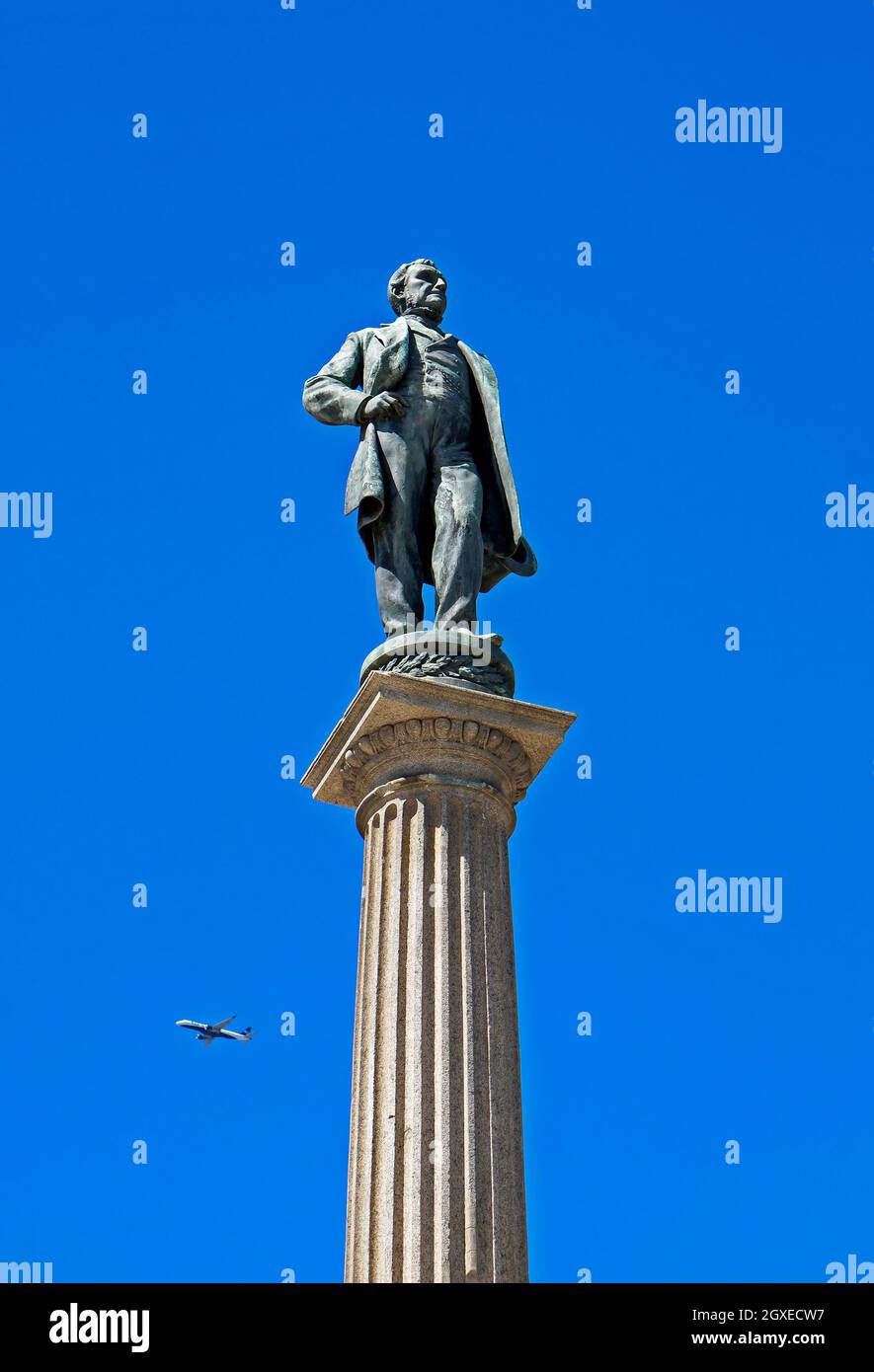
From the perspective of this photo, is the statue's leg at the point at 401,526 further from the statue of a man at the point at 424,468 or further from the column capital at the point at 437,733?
the column capital at the point at 437,733

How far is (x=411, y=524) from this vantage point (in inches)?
600

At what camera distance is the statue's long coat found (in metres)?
15.4

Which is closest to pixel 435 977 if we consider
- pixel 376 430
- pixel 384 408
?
pixel 376 430

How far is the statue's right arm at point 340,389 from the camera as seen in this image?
15586 millimetres

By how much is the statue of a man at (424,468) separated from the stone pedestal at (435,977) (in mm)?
1114

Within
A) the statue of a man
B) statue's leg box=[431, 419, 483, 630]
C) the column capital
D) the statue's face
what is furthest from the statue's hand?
the column capital

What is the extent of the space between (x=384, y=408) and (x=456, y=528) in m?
1.22

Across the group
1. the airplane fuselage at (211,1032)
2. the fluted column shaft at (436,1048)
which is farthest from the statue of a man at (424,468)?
the airplane fuselage at (211,1032)

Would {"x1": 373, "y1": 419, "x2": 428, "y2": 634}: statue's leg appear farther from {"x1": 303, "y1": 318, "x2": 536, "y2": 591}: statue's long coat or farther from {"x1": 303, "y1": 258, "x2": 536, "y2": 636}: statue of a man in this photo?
{"x1": 303, "y1": 318, "x2": 536, "y2": 591}: statue's long coat

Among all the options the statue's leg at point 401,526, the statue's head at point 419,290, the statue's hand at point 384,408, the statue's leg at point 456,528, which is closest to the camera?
the statue's leg at point 456,528

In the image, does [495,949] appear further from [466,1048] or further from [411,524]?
[411,524]
